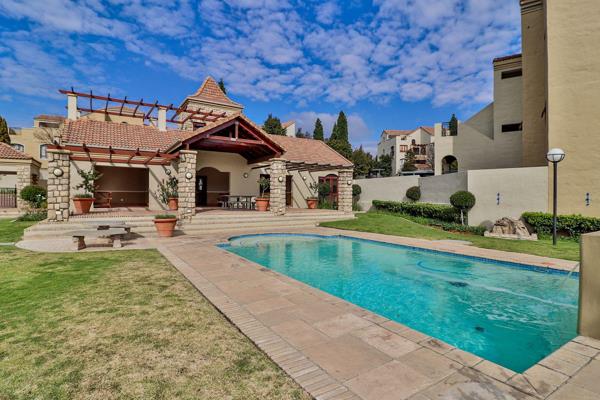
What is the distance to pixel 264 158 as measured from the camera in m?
18.9

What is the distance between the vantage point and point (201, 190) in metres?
22.9

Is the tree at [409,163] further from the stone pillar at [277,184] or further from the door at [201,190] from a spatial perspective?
the stone pillar at [277,184]

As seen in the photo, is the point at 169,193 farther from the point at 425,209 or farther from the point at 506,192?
the point at 506,192

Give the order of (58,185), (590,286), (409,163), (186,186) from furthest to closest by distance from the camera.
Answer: (409,163), (186,186), (58,185), (590,286)

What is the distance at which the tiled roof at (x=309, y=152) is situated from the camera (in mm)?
24084

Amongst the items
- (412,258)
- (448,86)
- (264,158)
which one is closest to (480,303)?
(412,258)

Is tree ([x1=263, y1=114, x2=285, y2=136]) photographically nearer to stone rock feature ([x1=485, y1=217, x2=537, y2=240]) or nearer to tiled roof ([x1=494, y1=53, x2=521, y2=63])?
tiled roof ([x1=494, y1=53, x2=521, y2=63])

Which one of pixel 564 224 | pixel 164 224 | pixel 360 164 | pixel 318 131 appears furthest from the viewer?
pixel 318 131

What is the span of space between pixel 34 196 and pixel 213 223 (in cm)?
1466

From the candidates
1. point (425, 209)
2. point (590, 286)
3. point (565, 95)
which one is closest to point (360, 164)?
point (425, 209)

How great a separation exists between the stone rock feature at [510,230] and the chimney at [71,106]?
26.4 m

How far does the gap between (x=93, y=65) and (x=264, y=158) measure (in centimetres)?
1341

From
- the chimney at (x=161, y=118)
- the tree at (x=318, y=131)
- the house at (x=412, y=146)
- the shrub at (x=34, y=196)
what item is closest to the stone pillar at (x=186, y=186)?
the chimney at (x=161, y=118)

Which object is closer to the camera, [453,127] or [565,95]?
[565,95]
